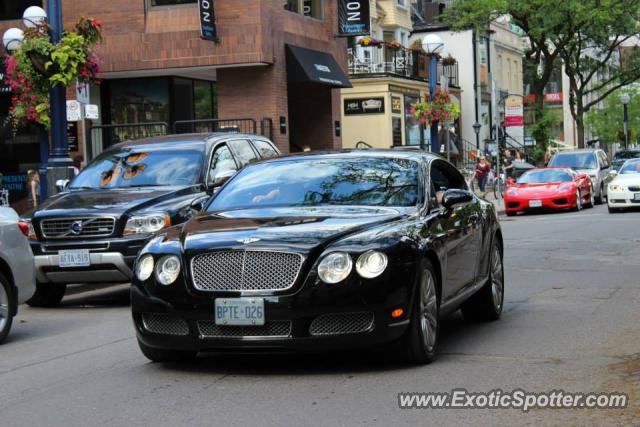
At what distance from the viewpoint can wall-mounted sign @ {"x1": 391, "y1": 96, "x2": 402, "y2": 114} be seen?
146 ft

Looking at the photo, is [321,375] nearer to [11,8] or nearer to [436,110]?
[436,110]

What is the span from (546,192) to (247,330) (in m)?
23.5

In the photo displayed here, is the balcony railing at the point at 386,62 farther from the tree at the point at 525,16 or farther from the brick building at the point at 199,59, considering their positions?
the brick building at the point at 199,59

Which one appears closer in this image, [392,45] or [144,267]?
[144,267]

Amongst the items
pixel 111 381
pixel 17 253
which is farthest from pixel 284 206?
pixel 17 253

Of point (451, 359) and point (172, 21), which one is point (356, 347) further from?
point (172, 21)

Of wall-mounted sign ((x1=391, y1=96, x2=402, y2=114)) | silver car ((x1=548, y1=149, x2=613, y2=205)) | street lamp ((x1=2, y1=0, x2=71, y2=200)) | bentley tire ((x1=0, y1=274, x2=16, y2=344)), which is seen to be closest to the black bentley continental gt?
bentley tire ((x1=0, y1=274, x2=16, y2=344))

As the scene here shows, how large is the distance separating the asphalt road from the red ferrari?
18155 mm

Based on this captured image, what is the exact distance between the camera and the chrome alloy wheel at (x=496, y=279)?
9953 millimetres

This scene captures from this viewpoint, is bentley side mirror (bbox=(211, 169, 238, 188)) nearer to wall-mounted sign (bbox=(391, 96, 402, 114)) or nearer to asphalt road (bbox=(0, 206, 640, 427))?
asphalt road (bbox=(0, 206, 640, 427))

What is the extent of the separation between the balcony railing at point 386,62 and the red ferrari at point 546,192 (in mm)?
13890

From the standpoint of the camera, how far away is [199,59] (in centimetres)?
2898

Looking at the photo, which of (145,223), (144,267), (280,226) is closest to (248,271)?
(280,226)

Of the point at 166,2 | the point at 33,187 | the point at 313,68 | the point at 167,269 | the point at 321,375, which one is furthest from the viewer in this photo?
the point at 313,68
